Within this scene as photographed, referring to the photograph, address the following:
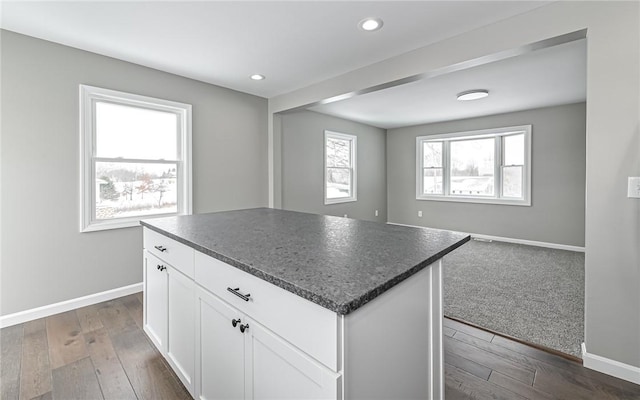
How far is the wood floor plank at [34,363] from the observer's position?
172 centimetres

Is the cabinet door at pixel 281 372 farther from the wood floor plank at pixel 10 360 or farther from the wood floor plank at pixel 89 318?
the wood floor plank at pixel 89 318

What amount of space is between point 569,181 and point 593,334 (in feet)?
13.1

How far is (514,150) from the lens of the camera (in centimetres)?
544

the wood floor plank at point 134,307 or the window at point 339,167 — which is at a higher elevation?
the window at point 339,167

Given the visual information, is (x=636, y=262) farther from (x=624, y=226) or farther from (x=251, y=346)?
(x=251, y=346)

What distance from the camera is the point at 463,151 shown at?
241 inches

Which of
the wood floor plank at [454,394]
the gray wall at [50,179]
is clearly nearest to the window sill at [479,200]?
the wood floor plank at [454,394]

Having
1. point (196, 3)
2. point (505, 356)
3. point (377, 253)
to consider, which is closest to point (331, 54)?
point (196, 3)

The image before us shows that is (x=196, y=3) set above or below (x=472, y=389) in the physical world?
above

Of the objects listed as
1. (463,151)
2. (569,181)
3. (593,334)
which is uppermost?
(463,151)

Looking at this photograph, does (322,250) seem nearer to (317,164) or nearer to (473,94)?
(473,94)

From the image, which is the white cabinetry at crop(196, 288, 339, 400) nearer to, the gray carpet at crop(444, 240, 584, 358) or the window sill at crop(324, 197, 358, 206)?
the gray carpet at crop(444, 240, 584, 358)

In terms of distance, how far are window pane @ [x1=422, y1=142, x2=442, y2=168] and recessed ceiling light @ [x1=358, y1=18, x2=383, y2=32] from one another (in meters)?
4.52

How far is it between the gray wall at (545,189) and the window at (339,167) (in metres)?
1.93
